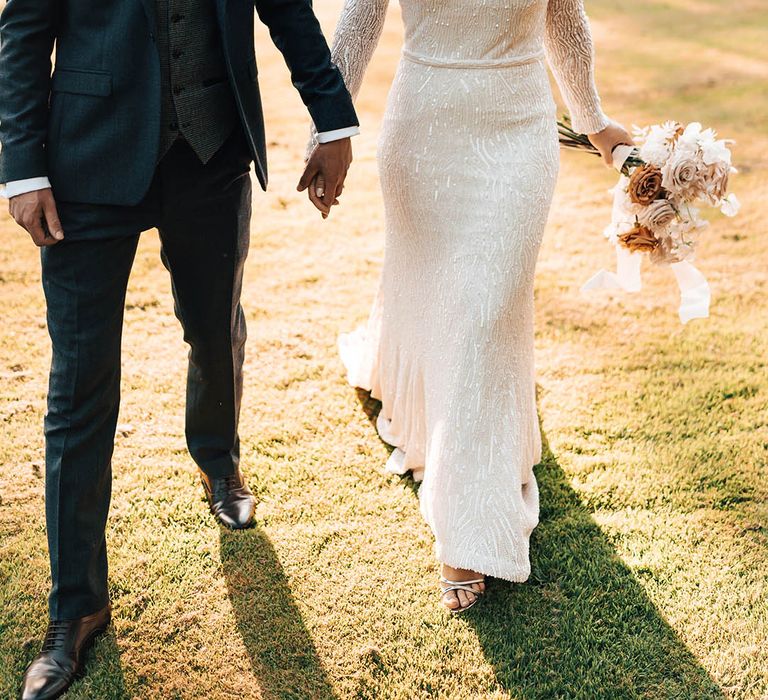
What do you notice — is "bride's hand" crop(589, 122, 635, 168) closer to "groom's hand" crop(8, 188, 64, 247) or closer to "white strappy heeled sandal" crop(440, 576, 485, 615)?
"white strappy heeled sandal" crop(440, 576, 485, 615)

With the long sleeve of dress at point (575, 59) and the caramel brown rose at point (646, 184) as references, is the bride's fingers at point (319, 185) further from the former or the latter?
the caramel brown rose at point (646, 184)

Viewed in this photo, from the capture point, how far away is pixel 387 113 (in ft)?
10.1

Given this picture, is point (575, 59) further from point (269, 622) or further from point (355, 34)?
point (269, 622)

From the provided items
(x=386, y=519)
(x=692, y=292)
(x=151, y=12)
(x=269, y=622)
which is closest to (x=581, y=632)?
(x=386, y=519)

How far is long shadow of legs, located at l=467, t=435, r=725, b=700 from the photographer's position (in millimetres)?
2566

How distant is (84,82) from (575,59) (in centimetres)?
173

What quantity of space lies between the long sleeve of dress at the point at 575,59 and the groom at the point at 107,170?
0.92m

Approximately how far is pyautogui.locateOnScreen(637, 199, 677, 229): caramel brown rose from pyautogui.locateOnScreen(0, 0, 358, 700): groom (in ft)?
3.72

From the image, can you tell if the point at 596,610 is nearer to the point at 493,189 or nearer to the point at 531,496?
the point at 531,496

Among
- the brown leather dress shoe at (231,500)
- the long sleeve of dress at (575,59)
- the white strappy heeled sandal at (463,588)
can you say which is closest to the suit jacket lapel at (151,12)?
the long sleeve of dress at (575,59)

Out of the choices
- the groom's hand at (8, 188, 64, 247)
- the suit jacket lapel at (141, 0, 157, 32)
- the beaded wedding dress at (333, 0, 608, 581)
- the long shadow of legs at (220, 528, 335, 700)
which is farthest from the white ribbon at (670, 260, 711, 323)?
the groom's hand at (8, 188, 64, 247)

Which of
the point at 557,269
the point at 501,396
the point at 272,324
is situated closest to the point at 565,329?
the point at 557,269

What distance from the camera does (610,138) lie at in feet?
10.9

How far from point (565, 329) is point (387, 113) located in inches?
73.8
